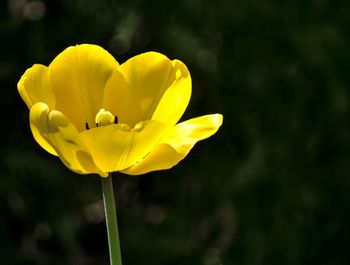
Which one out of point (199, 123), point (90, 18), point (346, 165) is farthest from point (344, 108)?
point (199, 123)

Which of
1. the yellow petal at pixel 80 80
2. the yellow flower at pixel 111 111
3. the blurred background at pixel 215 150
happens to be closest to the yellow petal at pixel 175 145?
the yellow flower at pixel 111 111

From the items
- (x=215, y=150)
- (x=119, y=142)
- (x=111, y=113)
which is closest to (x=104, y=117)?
(x=111, y=113)

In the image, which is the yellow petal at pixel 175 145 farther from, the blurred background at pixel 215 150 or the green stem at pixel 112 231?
the blurred background at pixel 215 150

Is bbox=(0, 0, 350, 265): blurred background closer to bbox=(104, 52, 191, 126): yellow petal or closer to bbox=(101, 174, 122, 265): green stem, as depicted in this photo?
bbox=(104, 52, 191, 126): yellow petal

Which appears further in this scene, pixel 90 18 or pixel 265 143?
pixel 265 143

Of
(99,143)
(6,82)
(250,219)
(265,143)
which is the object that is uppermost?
(6,82)

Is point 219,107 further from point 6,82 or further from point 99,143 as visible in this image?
point 99,143

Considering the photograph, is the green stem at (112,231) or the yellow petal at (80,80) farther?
the yellow petal at (80,80)

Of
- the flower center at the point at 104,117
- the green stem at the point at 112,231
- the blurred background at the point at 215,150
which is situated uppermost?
the blurred background at the point at 215,150

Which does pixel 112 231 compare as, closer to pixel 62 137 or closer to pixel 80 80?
pixel 62 137
